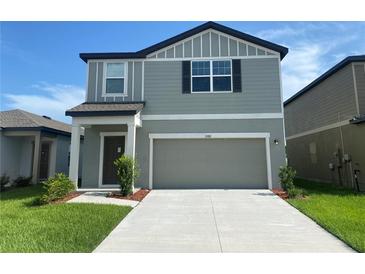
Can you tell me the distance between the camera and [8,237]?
5539 millimetres

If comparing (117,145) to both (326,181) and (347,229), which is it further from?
(326,181)

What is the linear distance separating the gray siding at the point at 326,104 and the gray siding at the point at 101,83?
996 cm

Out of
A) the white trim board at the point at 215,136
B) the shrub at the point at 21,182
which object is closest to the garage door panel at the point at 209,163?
the white trim board at the point at 215,136

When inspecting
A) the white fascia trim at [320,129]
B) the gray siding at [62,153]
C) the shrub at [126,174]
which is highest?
the white fascia trim at [320,129]

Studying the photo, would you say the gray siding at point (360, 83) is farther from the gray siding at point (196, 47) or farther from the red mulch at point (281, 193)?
the gray siding at point (196, 47)

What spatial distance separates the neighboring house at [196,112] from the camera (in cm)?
1219

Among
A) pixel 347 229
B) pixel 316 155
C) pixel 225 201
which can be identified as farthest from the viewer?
pixel 316 155

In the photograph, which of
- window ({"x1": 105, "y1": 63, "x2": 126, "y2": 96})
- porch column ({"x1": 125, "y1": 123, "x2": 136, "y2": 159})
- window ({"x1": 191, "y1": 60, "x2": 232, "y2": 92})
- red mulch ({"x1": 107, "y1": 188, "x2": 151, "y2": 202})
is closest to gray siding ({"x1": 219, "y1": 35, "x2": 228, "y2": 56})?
window ({"x1": 191, "y1": 60, "x2": 232, "y2": 92})

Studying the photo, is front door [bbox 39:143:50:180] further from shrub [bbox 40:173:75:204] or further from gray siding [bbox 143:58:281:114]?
gray siding [bbox 143:58:281:114]

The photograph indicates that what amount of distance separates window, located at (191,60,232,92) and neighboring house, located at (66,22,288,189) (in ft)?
0.15

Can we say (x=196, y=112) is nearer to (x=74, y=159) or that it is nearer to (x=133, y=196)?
(x=133, y=196)

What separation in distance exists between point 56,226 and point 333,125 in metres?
14.0
